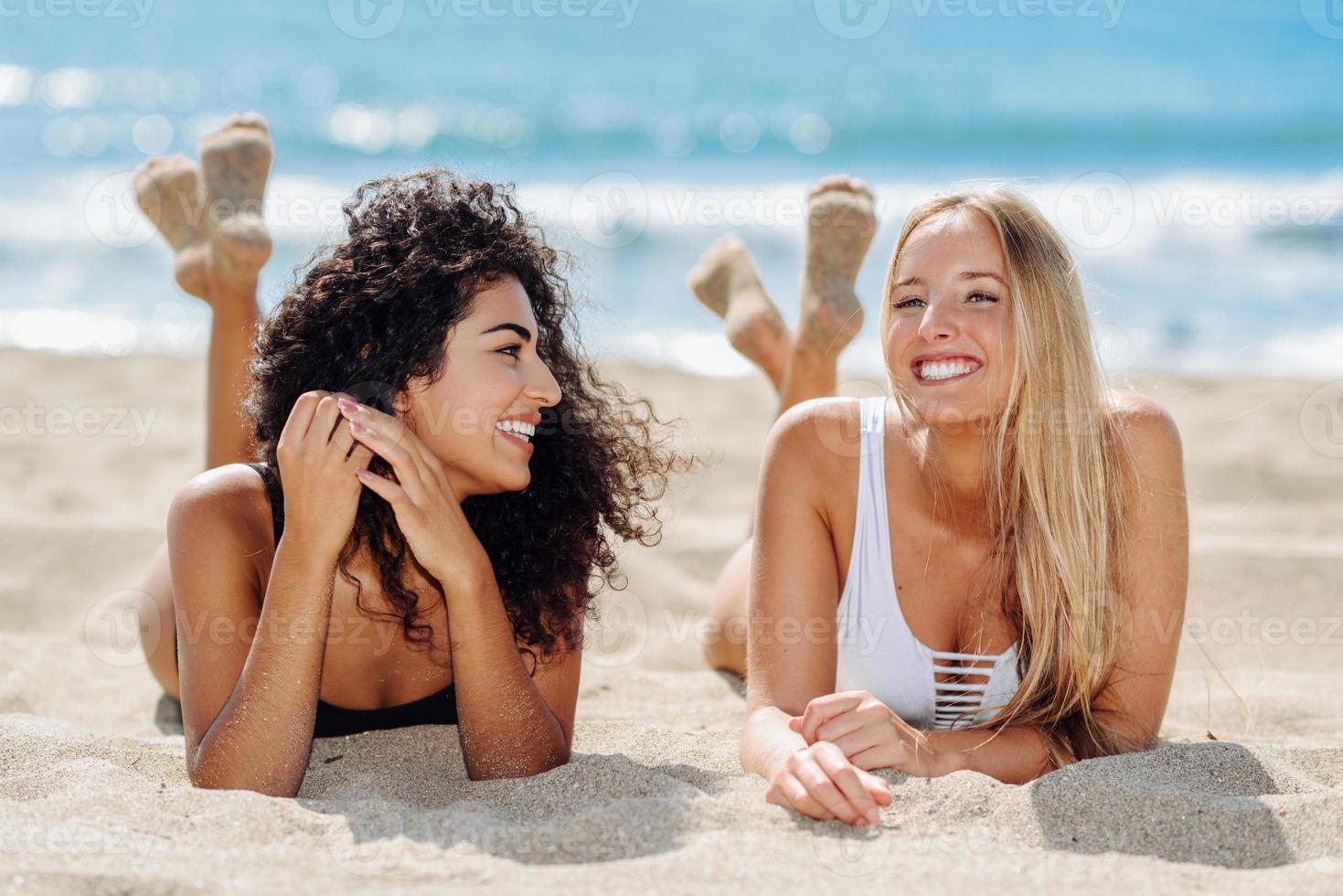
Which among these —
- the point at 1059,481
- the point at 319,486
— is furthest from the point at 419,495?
the point at 1059,481

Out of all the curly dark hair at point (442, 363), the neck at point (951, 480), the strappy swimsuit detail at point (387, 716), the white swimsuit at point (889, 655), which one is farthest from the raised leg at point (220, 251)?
the neck at point (951, 480)

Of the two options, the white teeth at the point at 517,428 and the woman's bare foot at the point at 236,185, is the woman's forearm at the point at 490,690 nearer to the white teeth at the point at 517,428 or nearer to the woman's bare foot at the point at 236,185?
the white teeth at the point at 517,428

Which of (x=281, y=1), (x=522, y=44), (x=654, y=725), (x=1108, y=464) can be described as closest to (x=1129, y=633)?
(x=1108, y=464)

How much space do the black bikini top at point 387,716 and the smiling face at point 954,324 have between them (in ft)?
4.51

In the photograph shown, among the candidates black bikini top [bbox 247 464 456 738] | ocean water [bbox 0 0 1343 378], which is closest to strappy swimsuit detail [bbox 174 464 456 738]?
black bikini top [bbox 247 464 456 738]

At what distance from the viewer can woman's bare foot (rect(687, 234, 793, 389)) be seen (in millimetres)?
4559

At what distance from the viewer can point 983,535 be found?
125 inches

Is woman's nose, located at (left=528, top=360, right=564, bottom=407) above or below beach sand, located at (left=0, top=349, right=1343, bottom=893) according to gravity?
above

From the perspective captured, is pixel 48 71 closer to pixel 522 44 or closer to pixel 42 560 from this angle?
pixel 522 44

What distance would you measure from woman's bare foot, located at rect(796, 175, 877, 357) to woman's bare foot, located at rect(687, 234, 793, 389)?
203 mm

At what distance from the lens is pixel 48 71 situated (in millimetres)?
17062

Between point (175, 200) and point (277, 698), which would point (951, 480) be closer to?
point (277, 698)

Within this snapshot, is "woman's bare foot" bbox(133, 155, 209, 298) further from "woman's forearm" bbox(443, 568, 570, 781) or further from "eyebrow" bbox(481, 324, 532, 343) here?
"woman's forearm" bbox(443, 568, 570, 781)

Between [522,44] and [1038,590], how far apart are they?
55.1ft
